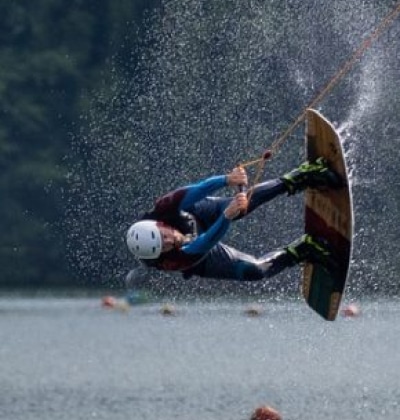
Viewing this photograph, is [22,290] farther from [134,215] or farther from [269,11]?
[269,11]

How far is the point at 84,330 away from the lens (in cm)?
2256

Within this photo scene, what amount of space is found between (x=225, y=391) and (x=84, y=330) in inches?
216

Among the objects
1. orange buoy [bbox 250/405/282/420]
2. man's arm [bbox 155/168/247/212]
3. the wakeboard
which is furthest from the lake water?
man's arm [bbox 155/168/247/212]

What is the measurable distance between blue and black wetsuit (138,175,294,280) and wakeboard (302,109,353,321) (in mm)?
291

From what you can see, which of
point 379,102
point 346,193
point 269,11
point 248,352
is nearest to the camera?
point 346,193

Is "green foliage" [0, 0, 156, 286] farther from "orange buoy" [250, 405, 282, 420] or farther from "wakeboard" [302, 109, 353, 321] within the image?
"wakeboard" [302, 109, 353, 321]

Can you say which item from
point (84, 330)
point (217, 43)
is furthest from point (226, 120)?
point (84, 330)

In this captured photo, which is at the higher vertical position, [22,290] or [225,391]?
[225,391]

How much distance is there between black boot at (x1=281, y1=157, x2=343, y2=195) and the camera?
39.5 feet

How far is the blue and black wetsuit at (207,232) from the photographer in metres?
11.8

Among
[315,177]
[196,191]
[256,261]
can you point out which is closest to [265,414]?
[256,261]

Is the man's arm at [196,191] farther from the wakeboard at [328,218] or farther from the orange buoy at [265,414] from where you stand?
the orange buoy at [265,414]

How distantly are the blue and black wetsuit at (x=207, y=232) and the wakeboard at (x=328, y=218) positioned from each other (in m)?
0.29

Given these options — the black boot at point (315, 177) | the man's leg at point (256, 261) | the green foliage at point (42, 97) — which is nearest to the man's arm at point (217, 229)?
the man's leg at point (256, 261)
